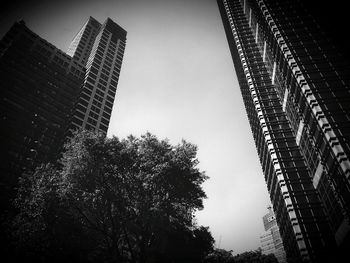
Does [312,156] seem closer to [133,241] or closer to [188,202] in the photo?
[188,202]

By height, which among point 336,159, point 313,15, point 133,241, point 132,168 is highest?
point 313,15

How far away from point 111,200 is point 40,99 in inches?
2427

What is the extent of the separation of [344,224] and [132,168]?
2831cm

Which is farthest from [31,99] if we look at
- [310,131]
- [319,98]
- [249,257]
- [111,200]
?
[249,257]

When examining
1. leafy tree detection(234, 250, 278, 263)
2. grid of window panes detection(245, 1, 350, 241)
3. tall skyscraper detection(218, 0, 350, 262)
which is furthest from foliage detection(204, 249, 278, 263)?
grid of window panes detection(245, 1, 350, 241)

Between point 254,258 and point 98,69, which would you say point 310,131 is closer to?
point 254,258

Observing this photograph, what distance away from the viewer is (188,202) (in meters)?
22.7

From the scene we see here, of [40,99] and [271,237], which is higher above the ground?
[40,99]

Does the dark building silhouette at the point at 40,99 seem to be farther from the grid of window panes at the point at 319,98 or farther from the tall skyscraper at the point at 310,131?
the grid of window panes at the point at 319,98

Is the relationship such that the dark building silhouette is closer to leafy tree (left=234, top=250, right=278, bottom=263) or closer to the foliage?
the foliage

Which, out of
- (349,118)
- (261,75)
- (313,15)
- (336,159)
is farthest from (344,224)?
(261,75)

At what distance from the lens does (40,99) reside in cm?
6981

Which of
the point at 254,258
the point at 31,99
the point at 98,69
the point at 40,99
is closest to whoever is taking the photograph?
the point at 254,258

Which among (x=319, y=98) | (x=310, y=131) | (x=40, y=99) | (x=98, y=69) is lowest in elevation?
(x=310, y=131)
